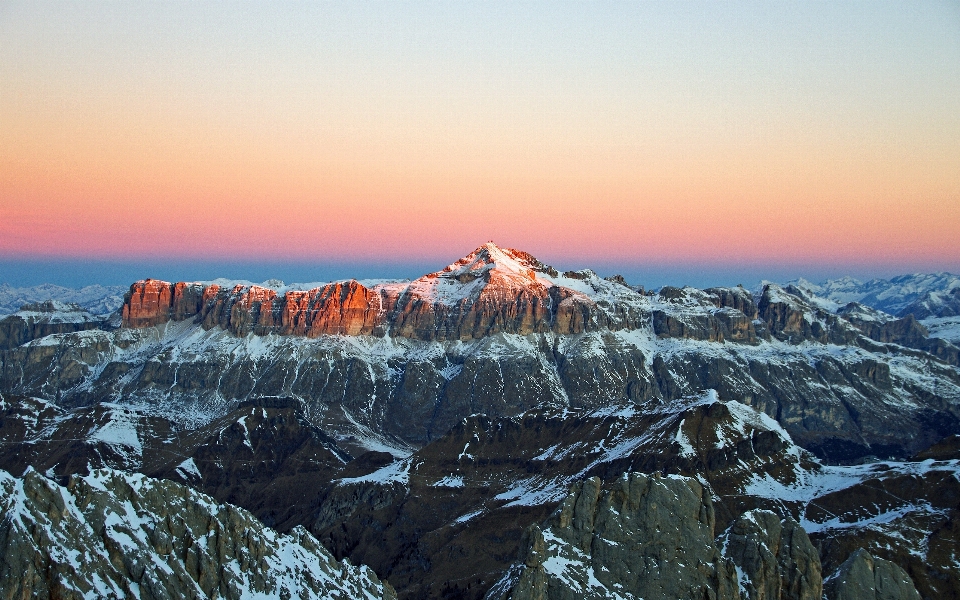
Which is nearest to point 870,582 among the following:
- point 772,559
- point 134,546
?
point 772,559

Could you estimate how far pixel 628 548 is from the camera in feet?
397

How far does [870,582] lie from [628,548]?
104ft

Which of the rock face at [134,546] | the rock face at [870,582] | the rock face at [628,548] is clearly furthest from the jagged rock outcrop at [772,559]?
the rock face at [134,546]

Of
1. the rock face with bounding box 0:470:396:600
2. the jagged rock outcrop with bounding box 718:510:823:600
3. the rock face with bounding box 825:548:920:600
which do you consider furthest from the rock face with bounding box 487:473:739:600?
the rock face with bounding box 0:470:396:600

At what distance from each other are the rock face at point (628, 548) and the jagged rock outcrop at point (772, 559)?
5092mm

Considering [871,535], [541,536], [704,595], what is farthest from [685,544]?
[871,535]

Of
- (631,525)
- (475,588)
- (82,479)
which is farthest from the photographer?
(475,588)

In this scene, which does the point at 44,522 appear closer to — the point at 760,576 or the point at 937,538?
the point at 760,576

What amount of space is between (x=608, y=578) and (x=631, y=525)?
7.86 m

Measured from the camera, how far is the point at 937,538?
162875mm

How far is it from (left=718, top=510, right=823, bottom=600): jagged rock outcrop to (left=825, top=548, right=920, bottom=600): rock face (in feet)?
10.6

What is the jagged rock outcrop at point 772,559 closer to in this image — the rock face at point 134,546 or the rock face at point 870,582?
the rock face at point 870,582

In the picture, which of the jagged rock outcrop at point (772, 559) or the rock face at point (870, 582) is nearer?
the rock face at point (870, 582)

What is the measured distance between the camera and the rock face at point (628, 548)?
117m
